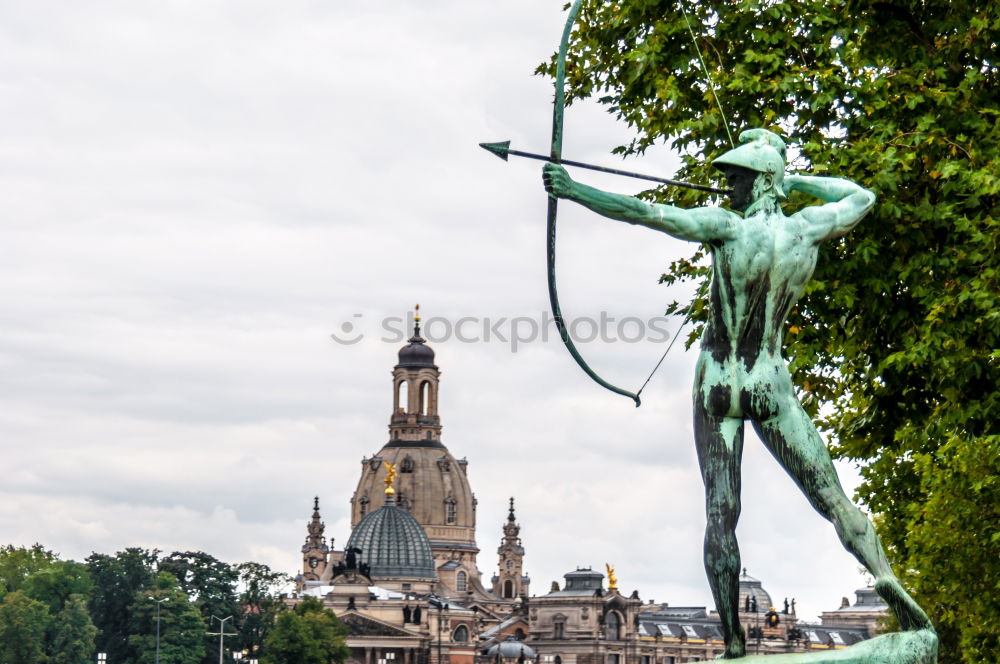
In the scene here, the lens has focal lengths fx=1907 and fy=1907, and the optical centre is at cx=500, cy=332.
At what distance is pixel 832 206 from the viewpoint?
14078 mm

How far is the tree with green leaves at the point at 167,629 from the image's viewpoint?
135 metres

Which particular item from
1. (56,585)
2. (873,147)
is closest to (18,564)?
(56,585)

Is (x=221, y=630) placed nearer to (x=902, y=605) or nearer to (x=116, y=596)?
(x=116, y=596)

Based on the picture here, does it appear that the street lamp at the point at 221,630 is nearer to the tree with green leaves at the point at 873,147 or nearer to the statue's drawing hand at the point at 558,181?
the tree with green leaves at the point at 873,147

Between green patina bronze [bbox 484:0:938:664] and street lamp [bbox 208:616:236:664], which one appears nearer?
green patina bronze [bbox 484:0:938:664]

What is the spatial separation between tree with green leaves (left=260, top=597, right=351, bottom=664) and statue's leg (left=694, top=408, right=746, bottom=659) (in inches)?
5408

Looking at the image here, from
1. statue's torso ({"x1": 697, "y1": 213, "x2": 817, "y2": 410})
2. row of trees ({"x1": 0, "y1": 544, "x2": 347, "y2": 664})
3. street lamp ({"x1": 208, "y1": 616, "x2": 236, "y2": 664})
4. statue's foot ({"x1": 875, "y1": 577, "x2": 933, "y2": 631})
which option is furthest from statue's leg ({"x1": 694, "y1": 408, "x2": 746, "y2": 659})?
street lamp ({"x1": 208, "y1": 616, "x2": 236, "y2": 664})

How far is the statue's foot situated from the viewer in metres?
13.3

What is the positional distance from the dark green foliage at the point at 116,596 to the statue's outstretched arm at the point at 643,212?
12620cm

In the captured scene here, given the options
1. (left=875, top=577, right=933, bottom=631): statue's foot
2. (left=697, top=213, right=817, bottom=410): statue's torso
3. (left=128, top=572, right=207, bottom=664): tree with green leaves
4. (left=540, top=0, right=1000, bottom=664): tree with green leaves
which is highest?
(left=128, top=572, right=207, bottom=664): tree with green leaves

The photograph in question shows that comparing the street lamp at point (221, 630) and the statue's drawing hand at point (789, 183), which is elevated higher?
the street lamp at point (221, 630)

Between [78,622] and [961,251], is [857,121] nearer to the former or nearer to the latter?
[961,251]

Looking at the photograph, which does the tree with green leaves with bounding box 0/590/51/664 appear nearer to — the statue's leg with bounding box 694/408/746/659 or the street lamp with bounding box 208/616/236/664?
the street lamp with bounding box 208/616/236/664

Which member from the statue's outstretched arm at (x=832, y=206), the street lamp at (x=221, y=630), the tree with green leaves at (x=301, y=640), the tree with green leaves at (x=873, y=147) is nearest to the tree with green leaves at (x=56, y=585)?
the street lamp at (x=221, y=630)
